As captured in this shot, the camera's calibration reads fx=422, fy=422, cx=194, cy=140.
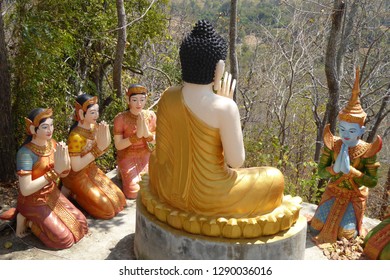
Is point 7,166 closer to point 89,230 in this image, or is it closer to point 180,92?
point 89,230

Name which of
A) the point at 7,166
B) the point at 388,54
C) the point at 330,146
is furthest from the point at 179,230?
the point at 388,54

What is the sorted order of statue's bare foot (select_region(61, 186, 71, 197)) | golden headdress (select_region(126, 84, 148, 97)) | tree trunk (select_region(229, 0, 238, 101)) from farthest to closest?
tree trunk (select_region(229, 0, 238, 101)) → golden headdress (select_region(126, 84, 148, 97)) → statue's bare foot (select_region(61, 186, 71, 197))

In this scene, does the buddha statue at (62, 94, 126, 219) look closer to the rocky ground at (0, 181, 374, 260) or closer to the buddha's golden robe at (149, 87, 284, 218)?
the rocky ground at (0, 181, 374, 260)

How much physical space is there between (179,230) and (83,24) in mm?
5190

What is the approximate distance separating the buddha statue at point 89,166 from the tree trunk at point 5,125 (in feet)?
6.87

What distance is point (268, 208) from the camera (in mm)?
4039

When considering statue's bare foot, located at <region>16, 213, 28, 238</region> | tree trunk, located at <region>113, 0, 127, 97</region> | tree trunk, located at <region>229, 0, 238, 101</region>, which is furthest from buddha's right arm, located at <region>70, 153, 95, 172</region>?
tree trunk, located at <region>229, 0, 238, 101</region>

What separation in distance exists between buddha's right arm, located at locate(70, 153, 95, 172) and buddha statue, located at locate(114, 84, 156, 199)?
0.82 m

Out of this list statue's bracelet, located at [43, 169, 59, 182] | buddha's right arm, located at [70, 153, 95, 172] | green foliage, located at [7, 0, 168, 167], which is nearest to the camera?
statue's bracelet, located at [43, 169, 59, 182]

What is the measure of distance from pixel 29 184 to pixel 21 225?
2.25 feet

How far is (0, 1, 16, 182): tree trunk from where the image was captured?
6539mm

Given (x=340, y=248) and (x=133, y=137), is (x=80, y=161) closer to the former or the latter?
(x=133, y=137)

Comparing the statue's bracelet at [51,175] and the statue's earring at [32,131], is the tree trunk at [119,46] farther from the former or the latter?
the statue's bracelet at [51,175]

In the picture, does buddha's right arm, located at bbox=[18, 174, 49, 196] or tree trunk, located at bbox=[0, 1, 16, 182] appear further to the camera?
tree trunk, located at bbox=[0, 1, 16, 182]
